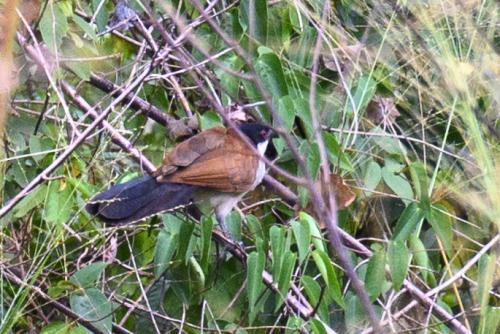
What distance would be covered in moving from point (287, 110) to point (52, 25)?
502 mm

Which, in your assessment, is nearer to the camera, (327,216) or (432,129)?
(327,216)

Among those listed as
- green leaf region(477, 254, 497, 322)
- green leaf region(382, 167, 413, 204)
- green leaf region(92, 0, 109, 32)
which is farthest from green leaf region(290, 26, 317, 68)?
green leaf region(477, 254, 497, 322)

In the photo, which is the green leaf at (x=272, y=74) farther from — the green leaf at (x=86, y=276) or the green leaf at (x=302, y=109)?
the green leaf at (x=86, y=276)

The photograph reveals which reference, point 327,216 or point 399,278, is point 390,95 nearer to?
point 399,278

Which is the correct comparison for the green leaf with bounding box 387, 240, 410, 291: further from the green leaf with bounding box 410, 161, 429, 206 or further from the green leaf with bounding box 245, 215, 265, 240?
the green leaf with bounding box 245, 215, 265, 240

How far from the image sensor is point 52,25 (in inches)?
75.7

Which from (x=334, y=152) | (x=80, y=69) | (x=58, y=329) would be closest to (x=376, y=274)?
(x=334, y=152)

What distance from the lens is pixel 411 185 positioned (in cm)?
234

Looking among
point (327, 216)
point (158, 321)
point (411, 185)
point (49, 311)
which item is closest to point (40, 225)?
point (49, 311)

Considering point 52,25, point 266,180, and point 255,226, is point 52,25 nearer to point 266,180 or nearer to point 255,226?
point 255,226

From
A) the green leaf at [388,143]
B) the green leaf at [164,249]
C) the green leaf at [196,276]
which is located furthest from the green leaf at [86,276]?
the green leaf at [388,143]

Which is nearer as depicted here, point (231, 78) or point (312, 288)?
point (312, 288)

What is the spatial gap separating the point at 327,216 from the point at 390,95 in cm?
162

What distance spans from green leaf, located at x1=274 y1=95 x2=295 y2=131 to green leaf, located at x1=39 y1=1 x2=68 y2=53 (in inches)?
18.1
